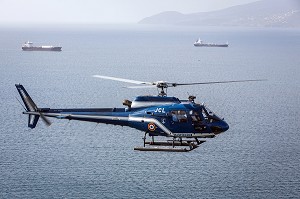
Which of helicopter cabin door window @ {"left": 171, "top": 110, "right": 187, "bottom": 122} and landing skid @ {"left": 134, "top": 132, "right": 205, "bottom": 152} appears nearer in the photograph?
landing skid @ {"left": 134, "top": 132, "right": 205, "bottom": 152}

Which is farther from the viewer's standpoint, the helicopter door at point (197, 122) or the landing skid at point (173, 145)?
the helicopter door at point (197, 122)

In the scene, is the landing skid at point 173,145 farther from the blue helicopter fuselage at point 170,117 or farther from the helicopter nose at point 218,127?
the helicopter nose at point 218,127

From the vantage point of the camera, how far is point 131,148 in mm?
111438

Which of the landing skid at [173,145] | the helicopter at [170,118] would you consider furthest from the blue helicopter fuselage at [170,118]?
the landing skid at [173,145]

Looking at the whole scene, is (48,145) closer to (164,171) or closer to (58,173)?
(58,173)

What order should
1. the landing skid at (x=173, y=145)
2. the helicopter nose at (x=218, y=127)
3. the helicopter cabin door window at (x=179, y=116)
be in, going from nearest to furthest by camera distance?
1. the landing skid at (x=173, y=145)
2. the helicopter nose at (x=218, y=127)
3. the helicopter cabin door window at (x=179, y=116)

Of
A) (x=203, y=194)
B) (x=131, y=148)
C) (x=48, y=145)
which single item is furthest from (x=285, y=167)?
(x=48, y=145)

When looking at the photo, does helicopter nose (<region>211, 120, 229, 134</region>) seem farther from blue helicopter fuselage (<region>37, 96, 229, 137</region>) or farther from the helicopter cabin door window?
the helicopter cabin door window

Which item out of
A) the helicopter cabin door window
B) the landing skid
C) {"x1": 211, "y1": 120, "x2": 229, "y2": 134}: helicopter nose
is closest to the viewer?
the landing skid

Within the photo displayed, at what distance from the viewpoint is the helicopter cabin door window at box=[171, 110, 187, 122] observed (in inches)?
2355

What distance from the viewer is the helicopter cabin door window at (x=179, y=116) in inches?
2355

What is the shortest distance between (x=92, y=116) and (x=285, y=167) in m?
49.2

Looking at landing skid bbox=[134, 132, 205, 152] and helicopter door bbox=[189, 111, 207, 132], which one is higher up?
helicopter door bbox=[189, 111, 207, 132]

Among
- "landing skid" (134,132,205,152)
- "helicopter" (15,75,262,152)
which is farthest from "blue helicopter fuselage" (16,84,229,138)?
"landing skid" (134,132,205,152)
